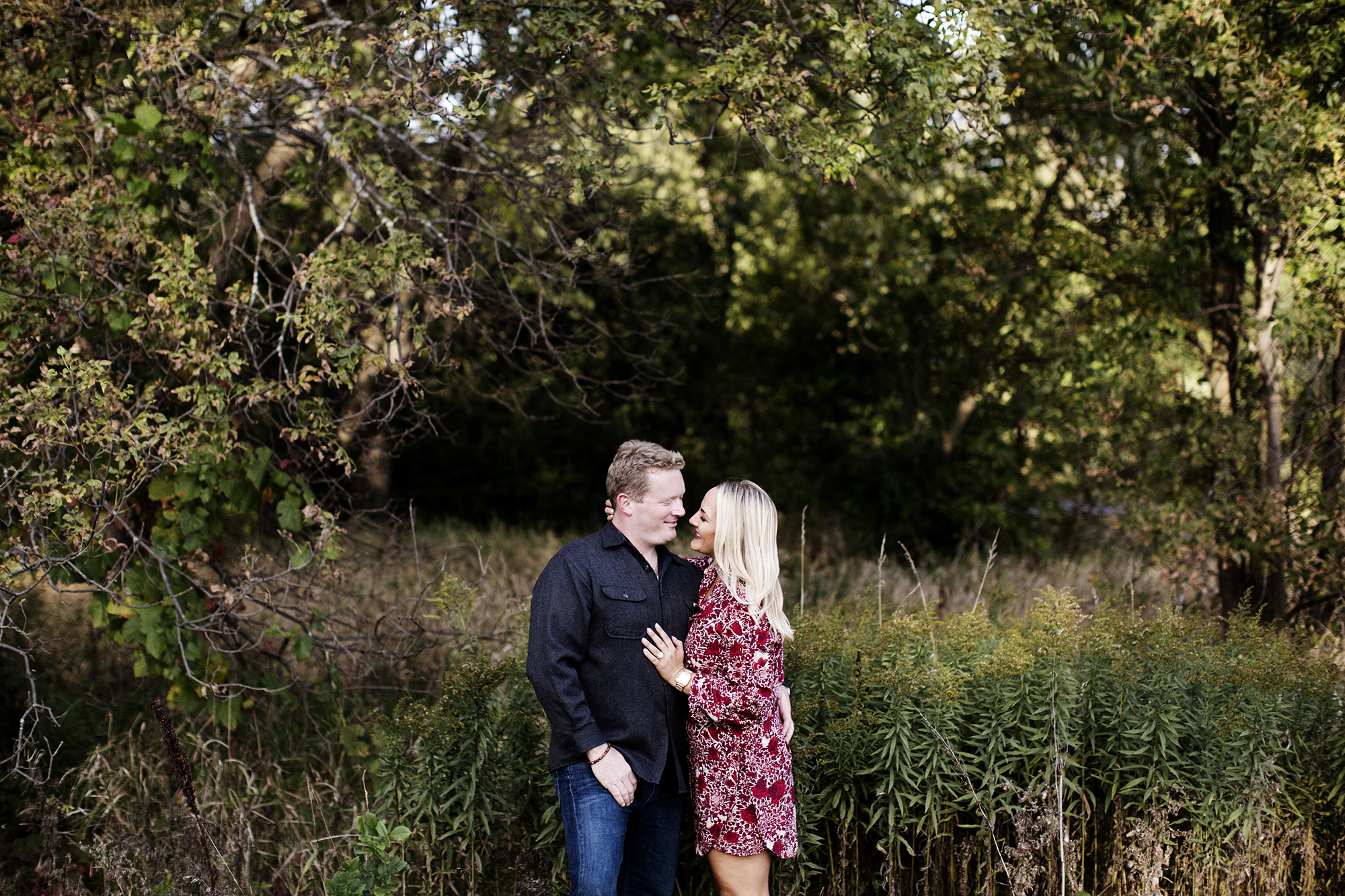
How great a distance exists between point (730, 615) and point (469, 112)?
8.78ft

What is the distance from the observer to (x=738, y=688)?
290 centimetres

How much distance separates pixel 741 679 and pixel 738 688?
0.10 ft

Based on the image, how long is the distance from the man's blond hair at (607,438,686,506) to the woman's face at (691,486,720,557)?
15 centimetres

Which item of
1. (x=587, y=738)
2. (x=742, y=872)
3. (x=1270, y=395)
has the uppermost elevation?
(x=1270, y=395)

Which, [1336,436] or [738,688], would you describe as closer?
[738,688]

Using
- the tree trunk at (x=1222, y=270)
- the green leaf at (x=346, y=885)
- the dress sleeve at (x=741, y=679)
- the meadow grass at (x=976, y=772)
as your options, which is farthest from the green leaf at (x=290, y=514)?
the tree trunk at (x=1222, y=270)

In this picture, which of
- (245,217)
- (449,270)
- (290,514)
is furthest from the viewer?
(245,217)

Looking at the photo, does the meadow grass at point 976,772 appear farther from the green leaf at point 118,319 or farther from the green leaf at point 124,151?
the green leaf at point 124,151

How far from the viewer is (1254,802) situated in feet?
11.5

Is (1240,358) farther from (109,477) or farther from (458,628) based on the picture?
(109,477)

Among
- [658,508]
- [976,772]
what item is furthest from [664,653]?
[976,772]

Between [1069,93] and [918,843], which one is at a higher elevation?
[1069,93]

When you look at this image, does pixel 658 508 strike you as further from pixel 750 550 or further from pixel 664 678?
pixel 664 678

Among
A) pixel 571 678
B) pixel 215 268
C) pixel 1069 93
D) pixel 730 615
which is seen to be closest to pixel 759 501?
pixel 730 615
